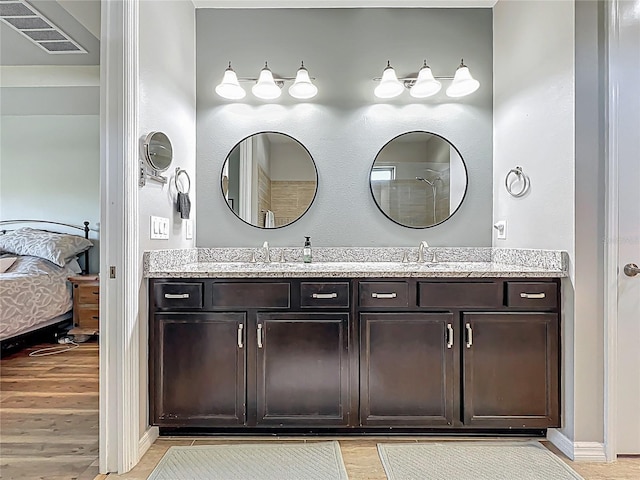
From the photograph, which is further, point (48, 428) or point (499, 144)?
point (499, 144)

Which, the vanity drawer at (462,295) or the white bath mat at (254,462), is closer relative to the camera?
the white bath mat at (254,462)

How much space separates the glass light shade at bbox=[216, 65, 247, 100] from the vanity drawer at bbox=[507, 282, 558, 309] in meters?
2.07

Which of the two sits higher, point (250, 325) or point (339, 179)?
point (339, 179)

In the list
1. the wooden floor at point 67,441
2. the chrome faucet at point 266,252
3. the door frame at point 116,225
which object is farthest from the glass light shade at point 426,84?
the wooden floor at point 67,441

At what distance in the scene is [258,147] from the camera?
2.76m

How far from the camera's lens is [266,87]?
2658 mm

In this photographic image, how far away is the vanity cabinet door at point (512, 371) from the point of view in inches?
80.0

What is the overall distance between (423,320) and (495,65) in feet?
6.07

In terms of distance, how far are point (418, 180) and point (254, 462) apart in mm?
1979

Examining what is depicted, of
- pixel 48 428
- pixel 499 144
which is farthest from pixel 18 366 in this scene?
pixel 499 144

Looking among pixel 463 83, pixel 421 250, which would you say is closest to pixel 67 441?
pixel 421 250

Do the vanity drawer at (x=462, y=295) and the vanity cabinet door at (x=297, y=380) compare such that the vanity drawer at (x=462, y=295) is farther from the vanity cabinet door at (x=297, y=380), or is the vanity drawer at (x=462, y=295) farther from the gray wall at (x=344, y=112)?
the gray wall at (x=344, y=112)

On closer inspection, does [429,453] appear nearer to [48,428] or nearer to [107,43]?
[48,428]

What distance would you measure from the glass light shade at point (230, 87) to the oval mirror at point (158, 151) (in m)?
0.64
